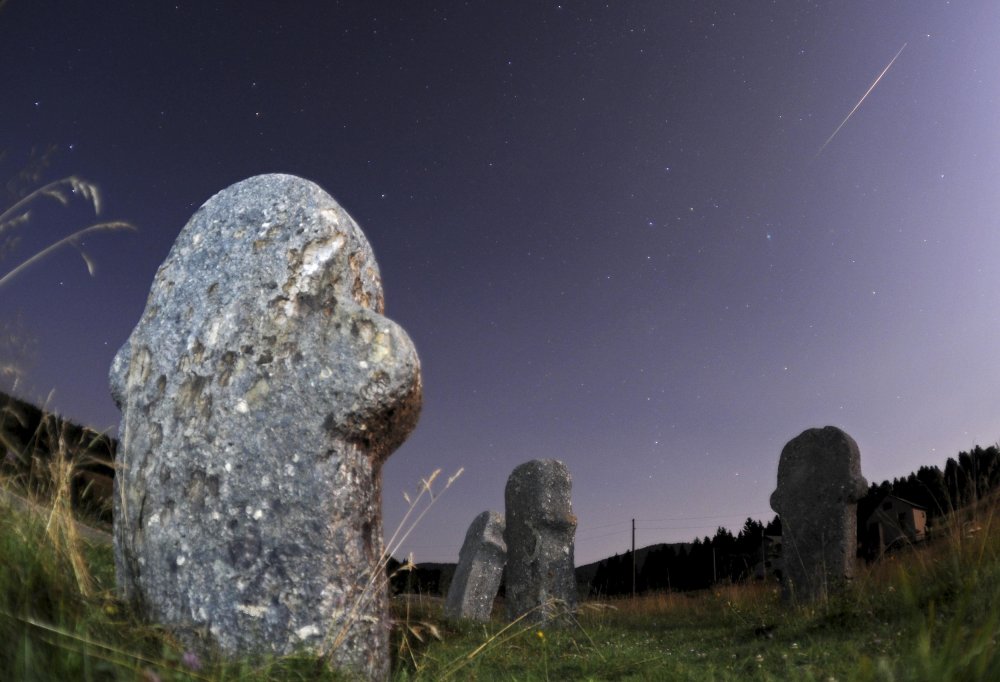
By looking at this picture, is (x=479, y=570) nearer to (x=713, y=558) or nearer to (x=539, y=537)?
(x=539, y=537)

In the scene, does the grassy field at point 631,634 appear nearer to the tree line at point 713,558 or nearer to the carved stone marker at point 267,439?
the carved stone marker at point 267,439

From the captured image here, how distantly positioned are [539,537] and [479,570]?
2.92 m

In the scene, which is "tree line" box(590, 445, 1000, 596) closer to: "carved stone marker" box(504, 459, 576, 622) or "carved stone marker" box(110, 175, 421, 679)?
"carved stone marker" box(504, 459, 576, 622)

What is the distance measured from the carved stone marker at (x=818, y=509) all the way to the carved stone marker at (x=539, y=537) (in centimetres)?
290

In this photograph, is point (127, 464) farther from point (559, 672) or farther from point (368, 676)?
point (559, 672)

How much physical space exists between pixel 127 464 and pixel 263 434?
3.25ft

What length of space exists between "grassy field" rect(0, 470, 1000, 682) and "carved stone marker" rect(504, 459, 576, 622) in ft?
1.96

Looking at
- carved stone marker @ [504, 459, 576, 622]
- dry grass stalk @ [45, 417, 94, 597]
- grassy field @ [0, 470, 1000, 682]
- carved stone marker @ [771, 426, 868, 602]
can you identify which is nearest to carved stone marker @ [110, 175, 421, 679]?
grassy field @ [0, 470, 1000, 682]

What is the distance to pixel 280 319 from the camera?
15.6 ft

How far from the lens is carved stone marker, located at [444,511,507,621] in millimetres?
13727

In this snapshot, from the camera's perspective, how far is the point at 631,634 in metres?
9.24

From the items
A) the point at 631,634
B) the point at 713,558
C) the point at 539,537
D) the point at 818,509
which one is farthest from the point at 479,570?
the point at 713,558

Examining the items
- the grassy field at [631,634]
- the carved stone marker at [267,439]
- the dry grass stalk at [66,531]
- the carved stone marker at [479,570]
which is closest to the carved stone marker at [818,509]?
the grassy field at [631,634]

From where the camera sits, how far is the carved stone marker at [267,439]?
4.34 meters
